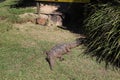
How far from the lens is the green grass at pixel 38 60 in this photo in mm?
5773

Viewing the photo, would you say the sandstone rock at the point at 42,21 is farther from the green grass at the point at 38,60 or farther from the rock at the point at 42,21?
the green grass at the point at 38,60

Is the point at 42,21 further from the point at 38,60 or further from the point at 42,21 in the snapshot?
the point at 38,60

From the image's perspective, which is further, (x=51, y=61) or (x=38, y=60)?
(x=38, y=60)

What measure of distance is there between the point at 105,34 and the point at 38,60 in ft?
5.01

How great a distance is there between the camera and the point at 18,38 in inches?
304

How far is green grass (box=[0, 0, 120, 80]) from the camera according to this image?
5773mm

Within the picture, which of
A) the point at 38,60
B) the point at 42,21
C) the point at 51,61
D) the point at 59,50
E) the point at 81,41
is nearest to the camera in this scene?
the point at 51,61

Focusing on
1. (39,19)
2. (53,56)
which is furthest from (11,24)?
(53,56)

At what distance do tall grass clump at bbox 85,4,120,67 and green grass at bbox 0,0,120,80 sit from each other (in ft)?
0.85

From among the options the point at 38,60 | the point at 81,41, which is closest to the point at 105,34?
the point at 81,41

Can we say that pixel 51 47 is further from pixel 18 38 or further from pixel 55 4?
pixel 55 4

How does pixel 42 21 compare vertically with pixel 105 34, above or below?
below

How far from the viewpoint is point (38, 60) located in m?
6.42

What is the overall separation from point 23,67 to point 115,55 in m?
1.89
